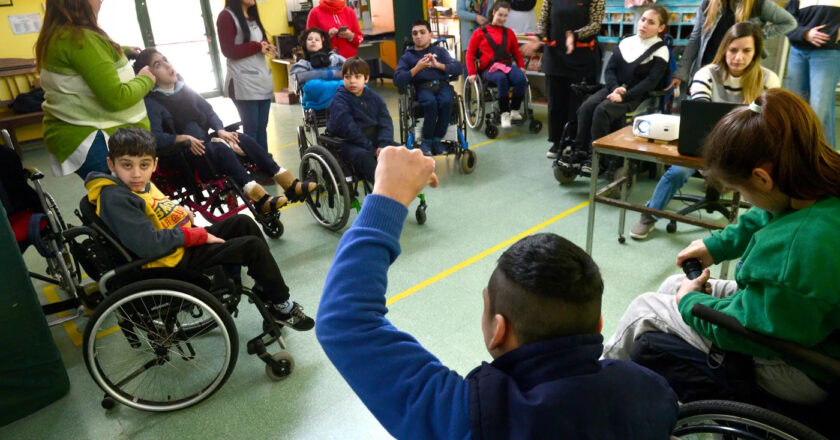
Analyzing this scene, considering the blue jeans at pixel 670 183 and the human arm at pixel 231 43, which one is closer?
the blue jeans at pixel 670 183

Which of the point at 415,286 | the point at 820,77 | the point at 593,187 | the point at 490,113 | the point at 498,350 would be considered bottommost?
the point at 415,286

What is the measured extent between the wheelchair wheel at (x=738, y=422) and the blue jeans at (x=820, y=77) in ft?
11.5

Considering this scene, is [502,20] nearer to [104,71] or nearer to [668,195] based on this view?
[668,195]

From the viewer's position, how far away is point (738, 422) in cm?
124

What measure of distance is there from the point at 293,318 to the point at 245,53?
8.54 feet

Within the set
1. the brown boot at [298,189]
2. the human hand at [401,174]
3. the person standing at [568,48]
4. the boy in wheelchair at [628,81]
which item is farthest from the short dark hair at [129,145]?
the person standing at [568,48]

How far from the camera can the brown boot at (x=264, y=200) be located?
10.8 feet

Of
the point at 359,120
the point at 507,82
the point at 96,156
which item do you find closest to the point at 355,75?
the point at 359,120

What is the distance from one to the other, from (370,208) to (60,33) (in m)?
2.57

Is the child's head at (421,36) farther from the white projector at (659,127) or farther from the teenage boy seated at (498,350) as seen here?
the teenage boy seated at (498,350)

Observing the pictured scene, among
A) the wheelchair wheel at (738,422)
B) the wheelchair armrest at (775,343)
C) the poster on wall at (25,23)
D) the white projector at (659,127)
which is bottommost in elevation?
the wheelchair wheel at (738,422)

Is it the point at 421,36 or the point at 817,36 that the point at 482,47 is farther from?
the point at 817,36

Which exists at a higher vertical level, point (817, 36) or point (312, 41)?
point (312, 41)

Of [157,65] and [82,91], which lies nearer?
[82,91]
